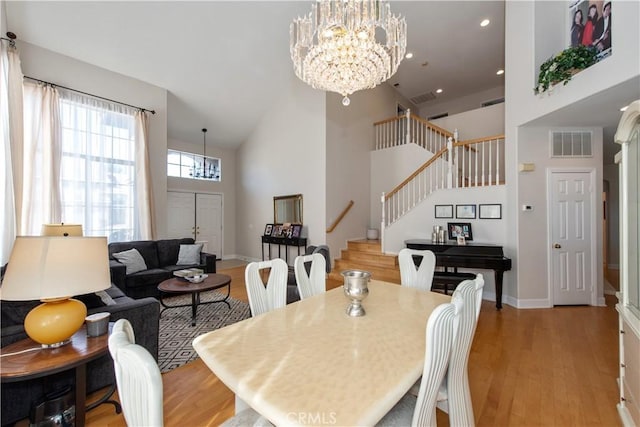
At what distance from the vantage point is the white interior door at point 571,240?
12.4ft

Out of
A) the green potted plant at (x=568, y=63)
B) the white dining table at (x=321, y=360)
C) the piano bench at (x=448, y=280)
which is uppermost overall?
the green potted plant at (x=568, y=63)

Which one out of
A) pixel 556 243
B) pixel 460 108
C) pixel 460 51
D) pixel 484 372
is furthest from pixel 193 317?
pixel 460 108

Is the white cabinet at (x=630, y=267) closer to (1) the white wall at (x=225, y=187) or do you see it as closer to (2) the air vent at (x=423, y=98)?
(2) the air vent at (x=423, y=98)

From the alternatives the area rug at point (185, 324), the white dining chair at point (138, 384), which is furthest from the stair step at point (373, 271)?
the white dining chair at point (138, 384)

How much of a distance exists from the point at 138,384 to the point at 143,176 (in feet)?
16.5

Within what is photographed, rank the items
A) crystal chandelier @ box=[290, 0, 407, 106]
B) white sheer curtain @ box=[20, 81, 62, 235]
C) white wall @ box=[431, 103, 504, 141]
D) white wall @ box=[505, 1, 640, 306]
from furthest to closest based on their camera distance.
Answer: white wall @ box=[431, 103, 504, 141] < white sheer curtain @ box=[20, 81, 62, 235] < white wall @ box=[505, 1, 640, 306] < crystal chandelier @ box=[290, 0, 407, 106]

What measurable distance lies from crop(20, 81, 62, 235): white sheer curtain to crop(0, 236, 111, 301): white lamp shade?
342cm

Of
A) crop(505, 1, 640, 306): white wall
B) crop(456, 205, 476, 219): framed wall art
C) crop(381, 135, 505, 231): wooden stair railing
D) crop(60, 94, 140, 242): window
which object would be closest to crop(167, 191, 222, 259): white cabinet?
crop(60, 94, 140, 242): window

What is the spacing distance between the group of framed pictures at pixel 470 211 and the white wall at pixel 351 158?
199 centimetres

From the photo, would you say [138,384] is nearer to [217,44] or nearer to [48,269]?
[48,269]

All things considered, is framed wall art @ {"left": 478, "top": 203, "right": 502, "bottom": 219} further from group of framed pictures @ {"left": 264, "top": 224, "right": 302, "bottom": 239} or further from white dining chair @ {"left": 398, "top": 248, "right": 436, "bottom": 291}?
group of framed pictures @ {"left": 264, "top": 224, "right": 302, "bottom": 239}

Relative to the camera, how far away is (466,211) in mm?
4438

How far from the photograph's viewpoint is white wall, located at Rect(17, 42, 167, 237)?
152 inches

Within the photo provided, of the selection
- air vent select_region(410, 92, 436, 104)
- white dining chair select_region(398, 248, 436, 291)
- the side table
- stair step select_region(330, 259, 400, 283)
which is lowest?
stair step select_region(330, 259, 400, 283)
